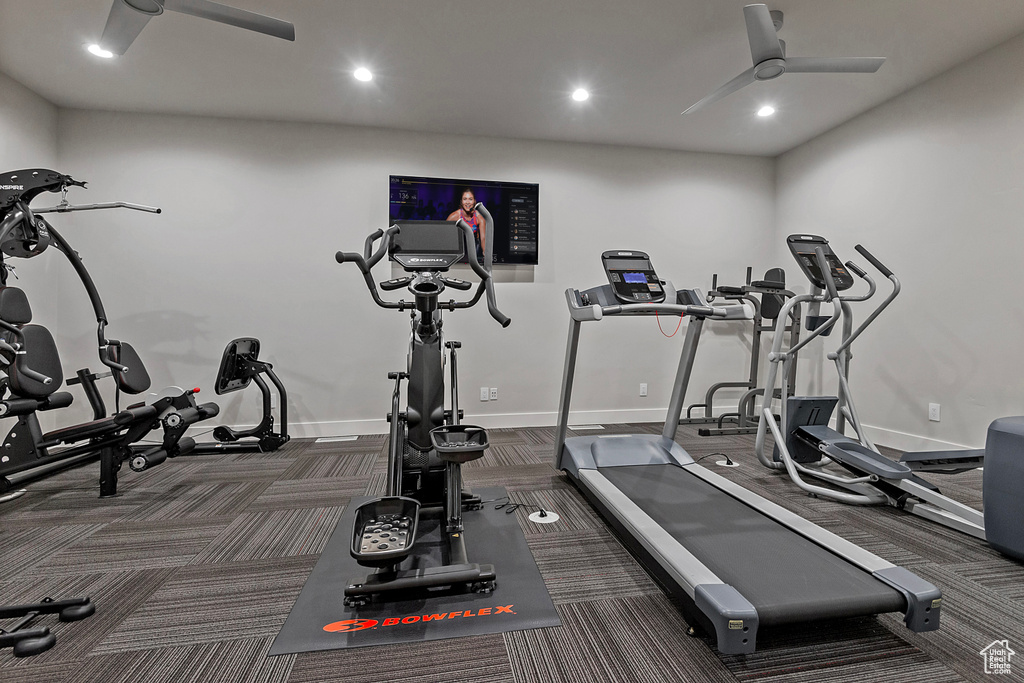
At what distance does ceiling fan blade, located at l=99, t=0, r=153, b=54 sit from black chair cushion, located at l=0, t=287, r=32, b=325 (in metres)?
1.42

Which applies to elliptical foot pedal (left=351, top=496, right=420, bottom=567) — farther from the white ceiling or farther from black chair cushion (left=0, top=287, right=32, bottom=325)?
the white ceiling

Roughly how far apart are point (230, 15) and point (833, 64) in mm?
3217

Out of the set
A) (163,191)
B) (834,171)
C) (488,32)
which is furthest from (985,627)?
(163,191)

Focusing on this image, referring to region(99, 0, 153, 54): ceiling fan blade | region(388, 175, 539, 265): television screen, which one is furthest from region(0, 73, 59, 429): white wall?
region(388, 175, 539, 265): television screen

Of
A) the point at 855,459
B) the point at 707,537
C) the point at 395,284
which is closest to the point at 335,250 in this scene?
the point at 395,284

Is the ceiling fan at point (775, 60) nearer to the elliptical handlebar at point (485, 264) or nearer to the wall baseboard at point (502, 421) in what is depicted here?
the elliptical handlebar at point (485, 264)

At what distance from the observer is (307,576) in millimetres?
1876

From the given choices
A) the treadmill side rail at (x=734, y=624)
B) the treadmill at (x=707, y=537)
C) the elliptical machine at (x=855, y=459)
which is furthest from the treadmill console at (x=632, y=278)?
the treadmill side rail at (x=734, y=624)

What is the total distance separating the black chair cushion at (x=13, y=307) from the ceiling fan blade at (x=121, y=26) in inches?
56.1

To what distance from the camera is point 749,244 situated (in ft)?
16.8

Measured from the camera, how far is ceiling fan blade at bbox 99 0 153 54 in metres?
2.13

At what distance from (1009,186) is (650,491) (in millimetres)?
3279

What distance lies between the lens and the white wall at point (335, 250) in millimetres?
4004

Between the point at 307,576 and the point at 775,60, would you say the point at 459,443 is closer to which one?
the point at 307,576
